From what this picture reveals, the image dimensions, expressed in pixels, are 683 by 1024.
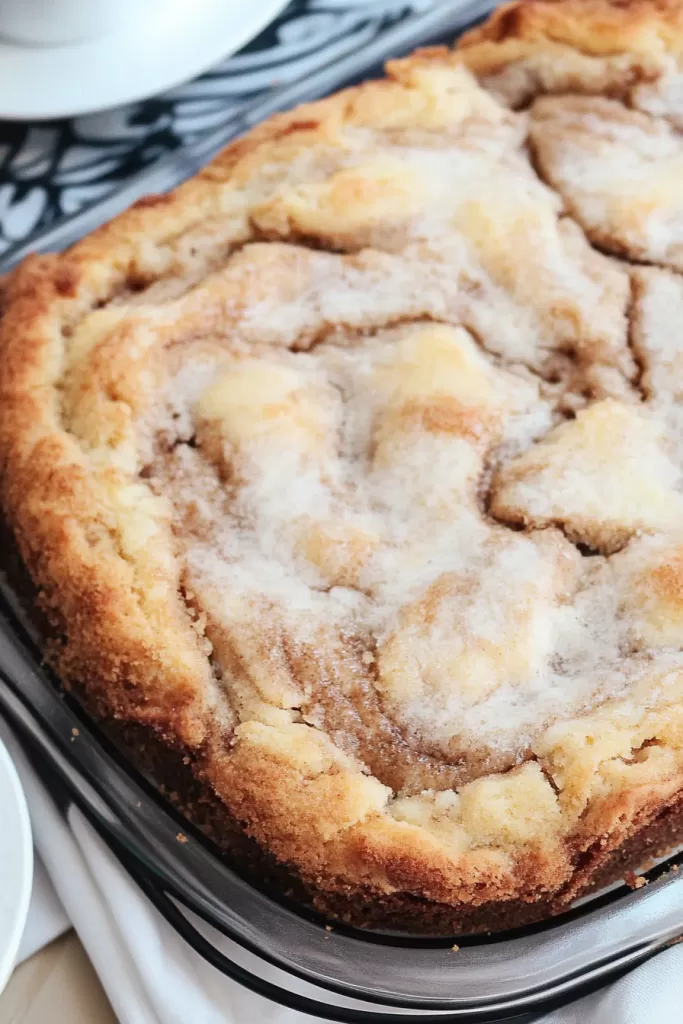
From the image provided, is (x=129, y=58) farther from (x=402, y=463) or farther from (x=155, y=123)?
(x=402, y=463)

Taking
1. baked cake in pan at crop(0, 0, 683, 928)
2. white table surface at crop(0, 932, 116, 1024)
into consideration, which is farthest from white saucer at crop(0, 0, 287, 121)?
white table surface at crop(0, 932, 116, 1024)

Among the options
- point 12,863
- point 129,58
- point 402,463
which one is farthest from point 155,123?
point 12,863

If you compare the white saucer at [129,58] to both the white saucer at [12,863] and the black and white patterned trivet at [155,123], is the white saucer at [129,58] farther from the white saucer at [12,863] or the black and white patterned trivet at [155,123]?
the white saucer at [12,863]

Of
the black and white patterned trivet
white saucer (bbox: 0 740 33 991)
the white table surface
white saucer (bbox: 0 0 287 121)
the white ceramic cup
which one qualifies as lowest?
the white table surface

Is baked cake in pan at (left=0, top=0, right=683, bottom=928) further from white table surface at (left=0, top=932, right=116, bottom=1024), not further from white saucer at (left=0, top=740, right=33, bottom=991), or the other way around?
white table surface at (left=0, top=932, right=116, bottom=1024)

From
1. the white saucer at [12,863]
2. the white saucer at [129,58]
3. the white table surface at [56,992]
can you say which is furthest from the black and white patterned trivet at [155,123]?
the white table surface at [56,992]
